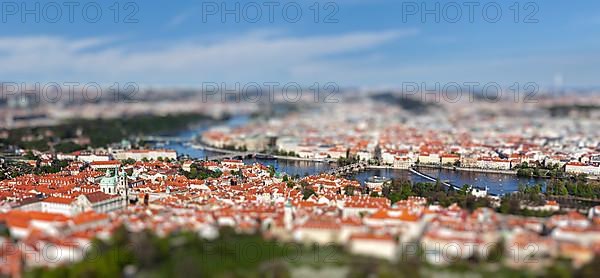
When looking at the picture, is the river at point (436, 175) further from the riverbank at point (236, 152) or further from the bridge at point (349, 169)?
the riverbank at point (236, 152)

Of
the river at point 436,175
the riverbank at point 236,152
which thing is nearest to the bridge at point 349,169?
the river at point 436,175

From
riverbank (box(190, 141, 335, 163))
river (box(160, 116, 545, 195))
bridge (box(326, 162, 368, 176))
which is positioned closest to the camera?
river (box(160, 116, 545, 195))

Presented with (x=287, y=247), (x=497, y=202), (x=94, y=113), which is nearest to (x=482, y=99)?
(x=94, y=113)

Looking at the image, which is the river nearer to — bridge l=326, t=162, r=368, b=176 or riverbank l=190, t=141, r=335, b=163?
bridge l=326, t=162, r=368, b=176

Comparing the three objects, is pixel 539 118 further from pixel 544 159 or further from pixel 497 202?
pixel 497 202

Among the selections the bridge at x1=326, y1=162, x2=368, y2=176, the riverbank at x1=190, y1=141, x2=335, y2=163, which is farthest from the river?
the riverbank at x1=190, y1=141, x2=335, y2=163

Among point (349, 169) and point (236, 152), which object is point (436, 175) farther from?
point (236, 152)

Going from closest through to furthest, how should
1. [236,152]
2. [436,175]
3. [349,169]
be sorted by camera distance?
[436,175] < [349,169] < [236,152]

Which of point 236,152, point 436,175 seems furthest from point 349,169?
point 236,152
